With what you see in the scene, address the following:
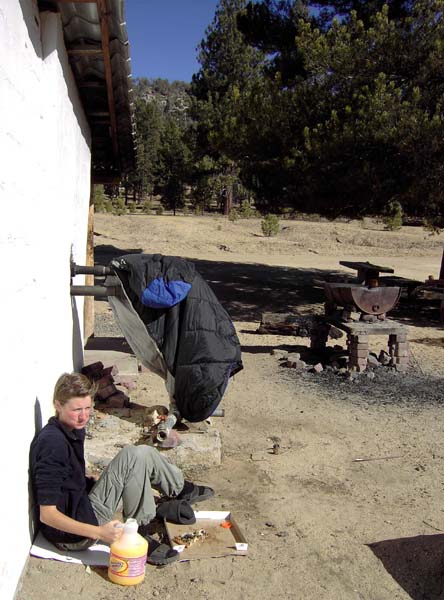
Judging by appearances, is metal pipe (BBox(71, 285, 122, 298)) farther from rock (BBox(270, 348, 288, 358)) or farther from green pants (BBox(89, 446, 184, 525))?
rock (BBox(270, 348, 288, 358))

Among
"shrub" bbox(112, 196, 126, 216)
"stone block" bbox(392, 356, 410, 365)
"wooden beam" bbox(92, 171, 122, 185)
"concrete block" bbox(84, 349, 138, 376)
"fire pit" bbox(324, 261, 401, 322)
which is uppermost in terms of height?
"wooden beam" bbox(92, 171, 122, 185)

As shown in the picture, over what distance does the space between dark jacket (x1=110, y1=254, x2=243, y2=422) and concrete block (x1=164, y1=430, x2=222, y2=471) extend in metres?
0.34

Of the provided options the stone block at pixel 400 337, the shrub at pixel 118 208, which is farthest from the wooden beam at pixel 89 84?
the shrub at pixel 118 208

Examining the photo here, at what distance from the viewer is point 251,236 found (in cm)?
2736

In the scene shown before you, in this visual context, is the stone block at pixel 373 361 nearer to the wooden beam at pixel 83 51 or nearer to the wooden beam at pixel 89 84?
the wooden beam at pixel 89 84

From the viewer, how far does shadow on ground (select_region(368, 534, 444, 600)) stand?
3432 millimetres

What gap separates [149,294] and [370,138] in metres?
7.55

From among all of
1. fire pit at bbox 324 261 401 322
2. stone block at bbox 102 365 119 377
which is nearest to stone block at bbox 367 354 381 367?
fire pit at bbox 324 261 401 322

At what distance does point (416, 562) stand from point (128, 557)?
5.66 feet

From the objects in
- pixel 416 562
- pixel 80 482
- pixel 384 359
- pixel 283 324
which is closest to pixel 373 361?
pixel 384 359

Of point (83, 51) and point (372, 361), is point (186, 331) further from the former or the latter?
point (372, 361)

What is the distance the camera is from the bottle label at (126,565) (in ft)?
10.4

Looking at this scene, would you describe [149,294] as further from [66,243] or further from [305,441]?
[305,441]

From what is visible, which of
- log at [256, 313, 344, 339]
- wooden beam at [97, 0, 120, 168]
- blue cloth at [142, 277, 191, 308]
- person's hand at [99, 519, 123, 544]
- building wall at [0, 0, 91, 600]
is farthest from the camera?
log at [256, 313, 344, 339]
